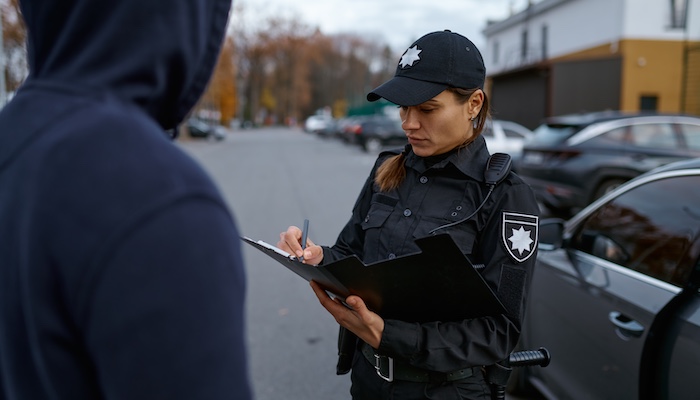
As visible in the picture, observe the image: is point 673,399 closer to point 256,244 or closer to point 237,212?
point 256,244

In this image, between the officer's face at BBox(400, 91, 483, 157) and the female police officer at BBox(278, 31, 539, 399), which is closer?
the female police officer at BBox(278, 31, 539, 399)

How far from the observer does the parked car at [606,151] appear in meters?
8.62

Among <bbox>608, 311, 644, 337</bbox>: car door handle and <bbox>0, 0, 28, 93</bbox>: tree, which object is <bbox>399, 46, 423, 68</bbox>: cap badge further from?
<bbox>0, 0, 28, 93</bbox>: tree

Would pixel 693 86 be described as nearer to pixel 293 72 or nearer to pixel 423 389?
pixel 423 389

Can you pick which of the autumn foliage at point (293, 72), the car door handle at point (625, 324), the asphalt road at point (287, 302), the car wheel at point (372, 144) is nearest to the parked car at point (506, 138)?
the asphalt road at point (287, 302)

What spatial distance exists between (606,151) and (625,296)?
676 centimetres

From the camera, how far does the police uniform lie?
1758mm

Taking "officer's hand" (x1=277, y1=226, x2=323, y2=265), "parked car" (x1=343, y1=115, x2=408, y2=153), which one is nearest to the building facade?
"parked car" (x1=343, y1=115, x2=408, y2=153)

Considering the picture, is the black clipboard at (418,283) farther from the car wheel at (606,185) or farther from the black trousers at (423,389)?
the car wheel at (606,185)

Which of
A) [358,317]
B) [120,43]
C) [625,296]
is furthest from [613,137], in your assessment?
[120,43]

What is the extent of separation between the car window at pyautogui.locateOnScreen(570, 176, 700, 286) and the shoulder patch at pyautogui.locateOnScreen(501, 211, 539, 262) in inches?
43.7

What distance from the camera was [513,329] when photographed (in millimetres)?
1808

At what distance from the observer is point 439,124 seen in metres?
1.99

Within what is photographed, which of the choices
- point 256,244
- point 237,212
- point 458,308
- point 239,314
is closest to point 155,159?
point 239,314
